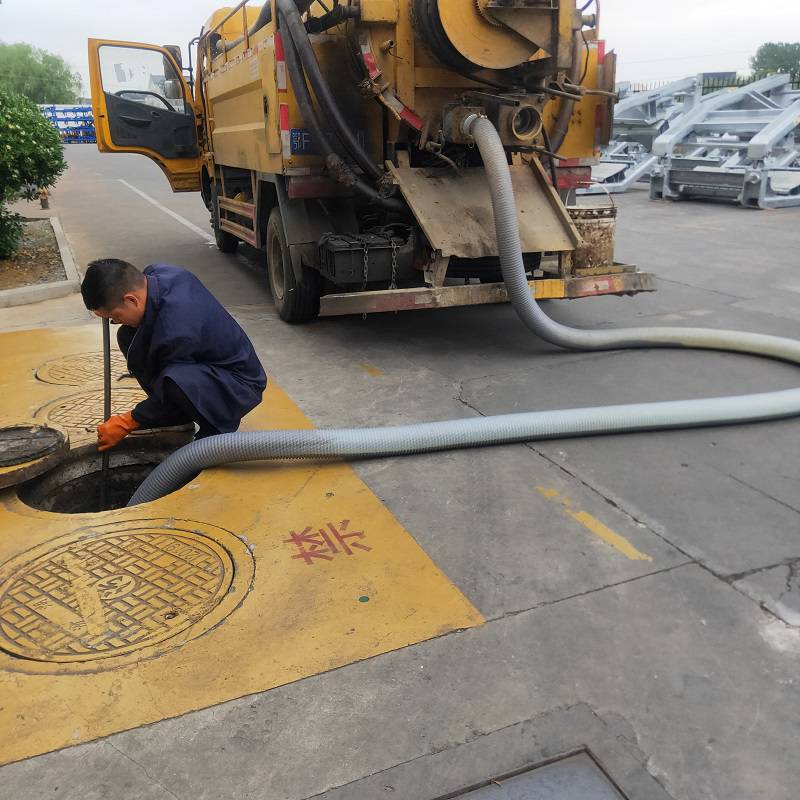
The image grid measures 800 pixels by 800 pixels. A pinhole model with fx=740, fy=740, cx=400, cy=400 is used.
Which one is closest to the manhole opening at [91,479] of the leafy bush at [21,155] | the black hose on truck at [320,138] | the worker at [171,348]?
the worker at [171,348]

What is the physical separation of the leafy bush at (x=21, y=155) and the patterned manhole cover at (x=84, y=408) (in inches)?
206

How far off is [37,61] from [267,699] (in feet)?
365

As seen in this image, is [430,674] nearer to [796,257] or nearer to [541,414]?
[541,414]

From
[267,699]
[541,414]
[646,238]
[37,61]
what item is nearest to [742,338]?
[541,414]

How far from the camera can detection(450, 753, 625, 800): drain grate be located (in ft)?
6.40

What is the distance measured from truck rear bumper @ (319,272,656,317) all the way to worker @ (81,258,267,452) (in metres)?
1.56

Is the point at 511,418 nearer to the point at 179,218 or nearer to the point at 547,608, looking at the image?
the point at 547,608

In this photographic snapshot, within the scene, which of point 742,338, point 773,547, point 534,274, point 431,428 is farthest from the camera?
point 534,274

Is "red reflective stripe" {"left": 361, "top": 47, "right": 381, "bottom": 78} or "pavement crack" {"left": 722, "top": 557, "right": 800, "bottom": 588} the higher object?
"red reflective stripe" {"left": 361, "top": 47, "right": 381, "bottom": 78}

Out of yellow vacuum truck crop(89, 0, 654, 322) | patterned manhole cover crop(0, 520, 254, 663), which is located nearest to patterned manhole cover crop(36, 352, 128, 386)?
yellow vacuum truck crop(89, 0, 654, 322)

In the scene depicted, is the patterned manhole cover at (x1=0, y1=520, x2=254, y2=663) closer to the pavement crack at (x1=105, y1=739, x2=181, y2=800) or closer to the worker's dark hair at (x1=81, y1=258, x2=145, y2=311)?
the pavement crack at (x1=105, y1=739, x2=181, y2=800)

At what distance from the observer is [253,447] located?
143 inches

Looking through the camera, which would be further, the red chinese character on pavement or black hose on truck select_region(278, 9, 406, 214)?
black hose on truck select_region(278, 9, 406, 214)

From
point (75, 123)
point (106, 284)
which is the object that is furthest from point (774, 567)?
point (75, 123)
